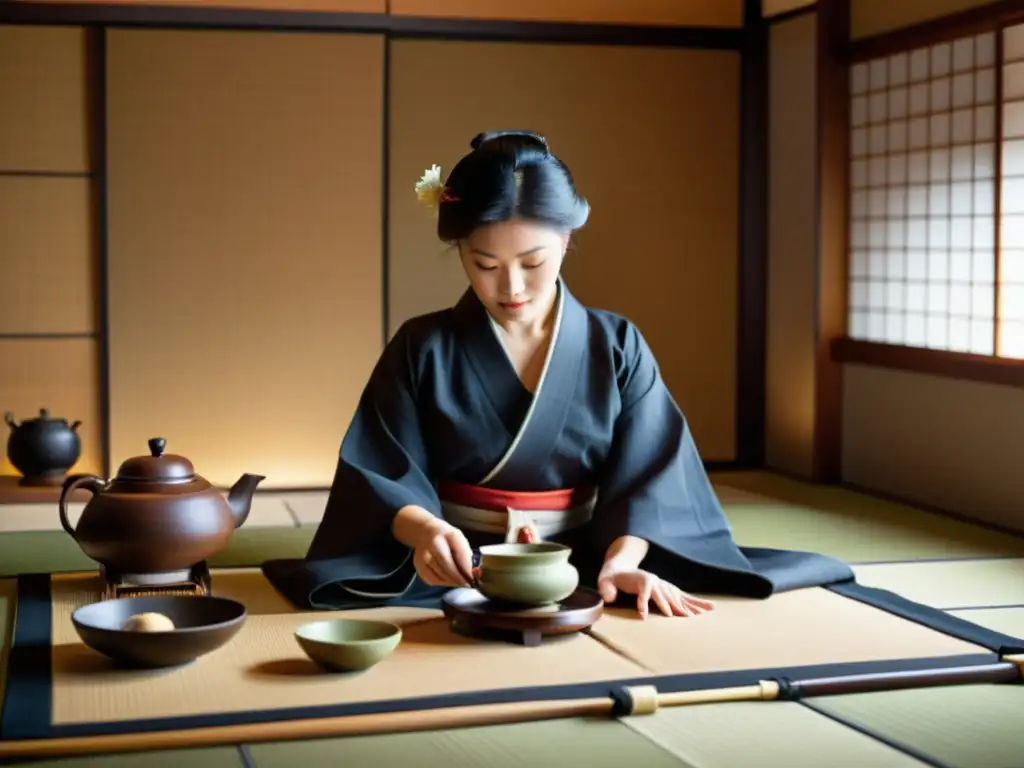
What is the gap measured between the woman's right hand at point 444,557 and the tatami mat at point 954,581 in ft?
4.00

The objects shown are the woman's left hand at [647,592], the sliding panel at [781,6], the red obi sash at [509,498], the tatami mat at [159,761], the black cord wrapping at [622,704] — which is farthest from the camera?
the sliding panel at [781,6]

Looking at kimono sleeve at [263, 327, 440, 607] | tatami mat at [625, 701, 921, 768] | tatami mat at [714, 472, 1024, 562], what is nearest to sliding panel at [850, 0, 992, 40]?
tatami mat at [714, 472, 1024, 562]

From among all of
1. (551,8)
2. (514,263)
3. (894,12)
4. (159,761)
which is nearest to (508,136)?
(514,263)

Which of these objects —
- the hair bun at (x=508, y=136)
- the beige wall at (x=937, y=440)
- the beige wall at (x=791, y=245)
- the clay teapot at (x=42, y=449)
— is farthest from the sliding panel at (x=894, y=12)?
the clay teapot at (x=42, y=449)

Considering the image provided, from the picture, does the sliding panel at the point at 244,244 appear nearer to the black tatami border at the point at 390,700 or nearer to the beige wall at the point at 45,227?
the beige wall at the point at 45,227

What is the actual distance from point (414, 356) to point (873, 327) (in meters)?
2.91

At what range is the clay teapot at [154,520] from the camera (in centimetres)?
340

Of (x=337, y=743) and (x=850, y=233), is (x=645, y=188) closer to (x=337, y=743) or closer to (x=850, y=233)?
(x=850, y=233)

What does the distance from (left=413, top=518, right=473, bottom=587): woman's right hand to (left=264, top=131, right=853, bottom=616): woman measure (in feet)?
0.38

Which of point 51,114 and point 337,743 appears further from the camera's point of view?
point 51,114

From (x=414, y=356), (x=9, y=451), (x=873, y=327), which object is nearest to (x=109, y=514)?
(x=414, y=356)

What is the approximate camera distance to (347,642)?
279 cm

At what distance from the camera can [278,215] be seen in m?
6.02

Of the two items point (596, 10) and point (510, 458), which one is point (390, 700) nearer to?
point (510, 458)
